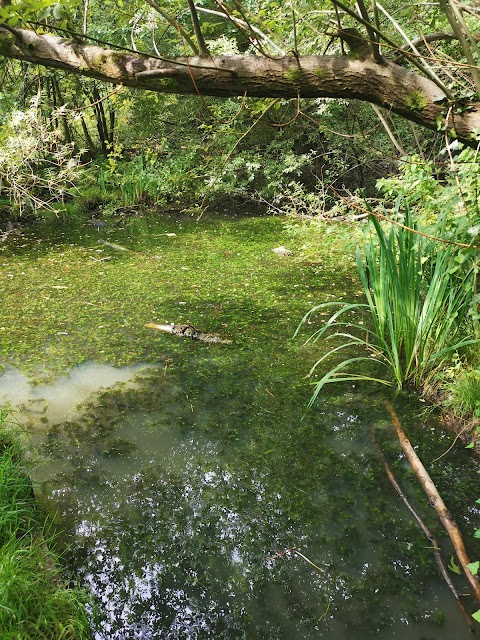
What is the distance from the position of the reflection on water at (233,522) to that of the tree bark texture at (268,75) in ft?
4.41

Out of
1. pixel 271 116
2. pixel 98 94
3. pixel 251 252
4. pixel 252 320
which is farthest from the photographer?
pixel 98 94

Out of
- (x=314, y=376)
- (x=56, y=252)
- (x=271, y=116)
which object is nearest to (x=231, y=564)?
(x=314, y=376)

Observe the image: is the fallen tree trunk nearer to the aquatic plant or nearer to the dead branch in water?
the dead branch in water

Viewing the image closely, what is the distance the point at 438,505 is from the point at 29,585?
1342mm

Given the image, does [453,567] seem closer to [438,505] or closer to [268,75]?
[438,505]

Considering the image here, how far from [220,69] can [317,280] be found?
2751 millimetres

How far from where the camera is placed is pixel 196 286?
4.08 m

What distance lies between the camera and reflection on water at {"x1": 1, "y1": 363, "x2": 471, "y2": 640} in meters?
1.34

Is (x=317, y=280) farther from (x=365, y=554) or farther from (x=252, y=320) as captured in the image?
(x=365, y=554)

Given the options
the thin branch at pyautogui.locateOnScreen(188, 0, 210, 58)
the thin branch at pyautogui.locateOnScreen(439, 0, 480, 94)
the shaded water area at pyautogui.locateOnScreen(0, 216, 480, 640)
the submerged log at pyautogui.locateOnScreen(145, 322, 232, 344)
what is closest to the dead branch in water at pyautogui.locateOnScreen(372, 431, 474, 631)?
the shaded water area at pyautogui.locateOnScreen(0, 216, 480, 640)

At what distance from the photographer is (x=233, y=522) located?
168cm

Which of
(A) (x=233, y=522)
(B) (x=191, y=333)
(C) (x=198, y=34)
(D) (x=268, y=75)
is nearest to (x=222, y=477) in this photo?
(A) (x=233, y=522)

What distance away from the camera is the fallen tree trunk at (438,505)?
1.40 metres

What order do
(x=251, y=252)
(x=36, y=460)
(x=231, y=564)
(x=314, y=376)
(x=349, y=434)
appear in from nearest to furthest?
(x=231, y=564)
(x=36, y=460)
(x=349, y=434)
(x=314, y=376)
(x=251, y=252)
